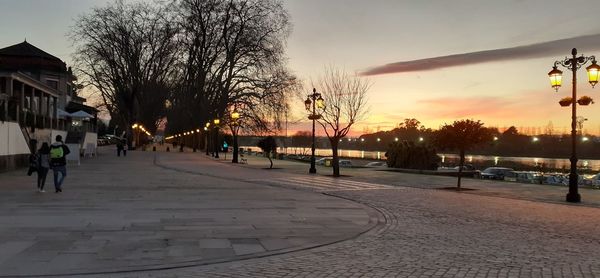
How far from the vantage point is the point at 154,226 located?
1065 centimetres

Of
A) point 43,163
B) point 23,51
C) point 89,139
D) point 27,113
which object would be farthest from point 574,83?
point 23,51

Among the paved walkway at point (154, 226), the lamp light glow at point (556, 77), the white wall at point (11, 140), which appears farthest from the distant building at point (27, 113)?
the lamp light glow at point (556, 77)

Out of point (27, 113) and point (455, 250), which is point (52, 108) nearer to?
point (27, 113)

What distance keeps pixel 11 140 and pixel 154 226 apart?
1936 centimetres

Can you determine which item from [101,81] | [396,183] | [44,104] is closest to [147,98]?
[101,81]

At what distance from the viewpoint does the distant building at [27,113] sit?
85.6 ft

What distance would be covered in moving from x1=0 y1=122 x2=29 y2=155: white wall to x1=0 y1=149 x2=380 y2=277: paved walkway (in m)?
7.86

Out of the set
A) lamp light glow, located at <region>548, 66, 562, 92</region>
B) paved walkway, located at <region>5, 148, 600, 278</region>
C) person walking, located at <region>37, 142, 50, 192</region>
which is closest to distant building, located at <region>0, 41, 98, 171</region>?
paved walkway, located at <region>5, 148, 600, 278</region>

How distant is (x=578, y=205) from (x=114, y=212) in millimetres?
13178

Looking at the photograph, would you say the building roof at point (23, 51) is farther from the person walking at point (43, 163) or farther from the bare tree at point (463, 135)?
the bare tree at point (463, 135)

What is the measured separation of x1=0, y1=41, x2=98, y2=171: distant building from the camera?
1027 inches

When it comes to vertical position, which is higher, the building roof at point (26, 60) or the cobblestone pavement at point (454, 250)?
the building roof at point (26, 60)

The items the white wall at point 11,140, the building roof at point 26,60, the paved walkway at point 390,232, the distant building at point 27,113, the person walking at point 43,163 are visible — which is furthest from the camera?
the building roof at point 26,60

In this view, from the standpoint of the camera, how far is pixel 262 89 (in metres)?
50.2
